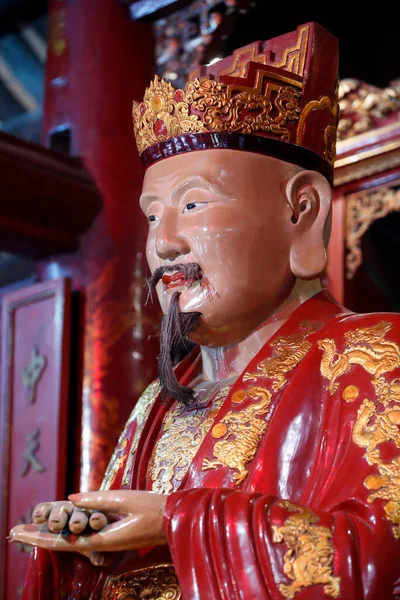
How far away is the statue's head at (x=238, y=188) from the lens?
1979 mm

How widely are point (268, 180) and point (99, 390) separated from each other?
6.10 feet

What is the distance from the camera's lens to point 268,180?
2.02 metres

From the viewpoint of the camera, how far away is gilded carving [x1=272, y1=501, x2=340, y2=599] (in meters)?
1.51

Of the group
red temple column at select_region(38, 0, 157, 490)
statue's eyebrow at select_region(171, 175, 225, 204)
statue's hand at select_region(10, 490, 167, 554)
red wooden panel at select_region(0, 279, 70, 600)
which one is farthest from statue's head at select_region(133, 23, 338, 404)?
red wooden panel at select_region(0, 279, 70, 600)

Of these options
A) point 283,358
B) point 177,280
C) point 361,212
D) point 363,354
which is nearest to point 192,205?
point 177,280

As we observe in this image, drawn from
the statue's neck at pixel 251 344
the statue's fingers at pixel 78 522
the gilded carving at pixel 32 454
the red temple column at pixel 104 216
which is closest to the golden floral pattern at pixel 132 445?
the statue's neck at pixel 251 344

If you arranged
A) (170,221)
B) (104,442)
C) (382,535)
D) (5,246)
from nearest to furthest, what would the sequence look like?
(382,535) < (170,221) < (104,442) < (5,246)

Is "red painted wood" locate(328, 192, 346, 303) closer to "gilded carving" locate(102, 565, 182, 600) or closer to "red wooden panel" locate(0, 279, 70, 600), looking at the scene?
"red wooden panel" locate(0, 279, 70, 600)

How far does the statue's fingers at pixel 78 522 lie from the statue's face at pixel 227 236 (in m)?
0.52

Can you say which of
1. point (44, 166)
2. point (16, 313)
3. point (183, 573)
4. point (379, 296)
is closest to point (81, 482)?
point (16, 313)

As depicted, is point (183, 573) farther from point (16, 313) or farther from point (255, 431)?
point (16, 313)

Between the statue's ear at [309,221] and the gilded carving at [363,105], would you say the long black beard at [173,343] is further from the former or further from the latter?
the gilded carving at [363,105]

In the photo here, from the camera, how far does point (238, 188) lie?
6.55 ft

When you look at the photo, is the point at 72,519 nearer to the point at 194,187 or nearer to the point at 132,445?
the point at 132,445
